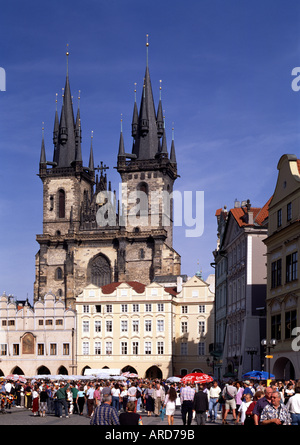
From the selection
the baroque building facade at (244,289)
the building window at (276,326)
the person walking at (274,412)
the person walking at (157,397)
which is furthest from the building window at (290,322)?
the person walking at (274,412)

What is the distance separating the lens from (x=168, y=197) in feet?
373

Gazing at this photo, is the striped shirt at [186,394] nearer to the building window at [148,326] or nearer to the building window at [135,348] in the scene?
the building window at [135,348]

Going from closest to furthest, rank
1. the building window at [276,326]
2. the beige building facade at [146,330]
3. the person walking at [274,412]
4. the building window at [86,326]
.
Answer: the person walking at [274,412]
the building window at [276,326]
the beige building facade at [146,330]
the building window at [86,326]

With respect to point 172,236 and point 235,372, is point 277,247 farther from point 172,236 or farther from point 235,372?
point 172,236

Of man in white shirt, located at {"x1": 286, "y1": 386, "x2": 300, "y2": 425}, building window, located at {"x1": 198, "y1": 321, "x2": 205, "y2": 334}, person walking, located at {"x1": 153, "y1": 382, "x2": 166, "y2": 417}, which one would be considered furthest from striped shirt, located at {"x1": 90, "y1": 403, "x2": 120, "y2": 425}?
building window, located at {"x1": 198, "y1": 321, "x2": 205, "y2": 334}

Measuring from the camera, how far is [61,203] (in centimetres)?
11475

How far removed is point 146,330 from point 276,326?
164 feet

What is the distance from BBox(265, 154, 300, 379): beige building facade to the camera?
35750mm

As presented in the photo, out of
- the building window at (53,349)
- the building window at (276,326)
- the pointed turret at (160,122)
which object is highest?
the pointed turret at (160,122)

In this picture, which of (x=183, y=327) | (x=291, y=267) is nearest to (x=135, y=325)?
(x=183, y=327)

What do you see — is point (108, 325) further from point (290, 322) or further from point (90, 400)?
point (90, 400)

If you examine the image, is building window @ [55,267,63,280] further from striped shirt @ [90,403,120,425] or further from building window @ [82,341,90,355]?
striped shirt @ [90,403,120,425]

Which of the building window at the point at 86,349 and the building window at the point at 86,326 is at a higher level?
the building window at the point at 86,326

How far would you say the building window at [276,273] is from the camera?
38.6 metres
